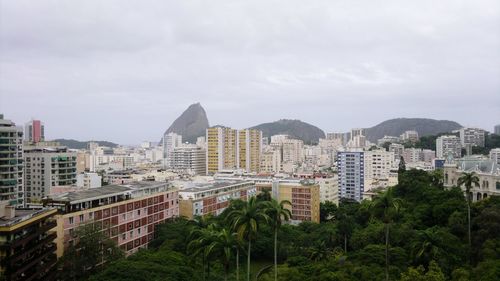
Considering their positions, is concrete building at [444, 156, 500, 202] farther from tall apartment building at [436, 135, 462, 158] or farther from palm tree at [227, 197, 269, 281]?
tall apartment building at [436, 135, 462, 158]

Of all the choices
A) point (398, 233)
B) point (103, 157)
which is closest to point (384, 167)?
point (398, 233)

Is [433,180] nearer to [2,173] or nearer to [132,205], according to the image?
[132,205]

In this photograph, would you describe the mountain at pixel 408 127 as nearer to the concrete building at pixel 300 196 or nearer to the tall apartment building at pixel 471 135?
the tall apartment building at pixel 471 135

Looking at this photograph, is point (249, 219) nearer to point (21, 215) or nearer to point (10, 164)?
point (21, 215)

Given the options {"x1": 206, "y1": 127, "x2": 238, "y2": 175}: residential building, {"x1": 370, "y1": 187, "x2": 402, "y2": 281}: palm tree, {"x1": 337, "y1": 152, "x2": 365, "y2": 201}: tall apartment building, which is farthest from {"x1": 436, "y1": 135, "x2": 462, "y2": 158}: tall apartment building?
{"x1": 370, "y1": 187, "x2": 402, "y2": 281}: palm tree

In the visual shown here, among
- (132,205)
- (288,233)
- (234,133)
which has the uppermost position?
(234,133)

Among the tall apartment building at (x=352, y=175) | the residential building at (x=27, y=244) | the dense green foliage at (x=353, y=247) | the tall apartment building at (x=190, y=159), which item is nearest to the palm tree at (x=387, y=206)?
the dense green foliage at (x=353, y=247)
